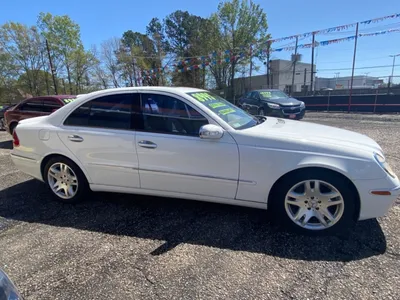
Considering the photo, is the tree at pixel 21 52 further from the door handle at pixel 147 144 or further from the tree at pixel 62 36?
the door handle at pixel 147 144

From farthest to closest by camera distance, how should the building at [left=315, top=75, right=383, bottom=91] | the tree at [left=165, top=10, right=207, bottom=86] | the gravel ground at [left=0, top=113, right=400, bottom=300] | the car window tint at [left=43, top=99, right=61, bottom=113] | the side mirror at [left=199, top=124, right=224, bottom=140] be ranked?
the tree at [left=165, top=10, right=207, bottom=86]
the building at [left=315, top=75, right=383, bottom=91]
the car window tint at [left=43, top=99, right=61, bottom=113]
the side mirror at [left=199, top=124, right=224, bottom=140]
the gravel ground at [left=0, top=113, right=400, bottom=300]

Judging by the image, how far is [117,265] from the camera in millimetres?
2352

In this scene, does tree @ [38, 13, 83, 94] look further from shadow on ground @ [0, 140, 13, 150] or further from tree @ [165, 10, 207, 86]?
shadow on ground @ [0, 140, 13, 150]

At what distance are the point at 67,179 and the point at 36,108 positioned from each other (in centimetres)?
580

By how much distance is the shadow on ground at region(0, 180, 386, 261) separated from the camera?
8.20ft

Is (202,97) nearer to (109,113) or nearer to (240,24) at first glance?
(109,113)

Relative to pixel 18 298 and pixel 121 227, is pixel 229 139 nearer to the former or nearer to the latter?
pixel 121 227

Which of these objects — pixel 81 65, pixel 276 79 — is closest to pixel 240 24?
pixel 276 79

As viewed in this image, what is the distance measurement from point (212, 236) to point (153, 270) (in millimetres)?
739

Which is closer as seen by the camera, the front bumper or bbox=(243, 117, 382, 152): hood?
the front bumper

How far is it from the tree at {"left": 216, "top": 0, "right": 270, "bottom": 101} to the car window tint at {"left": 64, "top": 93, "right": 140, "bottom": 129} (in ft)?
96.8

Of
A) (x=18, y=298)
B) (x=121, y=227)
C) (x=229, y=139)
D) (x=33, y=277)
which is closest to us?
(x=18, y=298)

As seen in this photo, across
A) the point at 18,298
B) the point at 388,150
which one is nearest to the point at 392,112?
the point at 388,150

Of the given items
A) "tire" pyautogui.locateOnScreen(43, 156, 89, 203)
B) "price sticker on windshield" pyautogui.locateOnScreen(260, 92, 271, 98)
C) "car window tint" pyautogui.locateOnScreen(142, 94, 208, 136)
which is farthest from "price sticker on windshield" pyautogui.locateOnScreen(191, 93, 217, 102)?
"price sticker on windshield" pyautogui.locateOnScreen(260, 92, 271, 98)
